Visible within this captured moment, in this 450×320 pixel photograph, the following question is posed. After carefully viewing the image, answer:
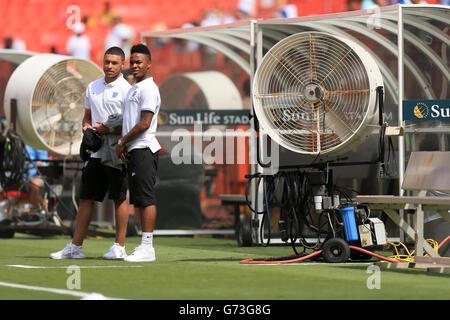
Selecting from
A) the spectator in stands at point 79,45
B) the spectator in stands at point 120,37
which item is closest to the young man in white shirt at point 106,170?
the spectator in stands at point 120,37

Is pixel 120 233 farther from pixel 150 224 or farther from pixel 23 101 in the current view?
pixel 23 101

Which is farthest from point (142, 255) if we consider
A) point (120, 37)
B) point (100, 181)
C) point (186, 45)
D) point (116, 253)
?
point (120, 37)

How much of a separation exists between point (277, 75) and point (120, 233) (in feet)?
7.46

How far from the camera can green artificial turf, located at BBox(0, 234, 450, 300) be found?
659 centimetres

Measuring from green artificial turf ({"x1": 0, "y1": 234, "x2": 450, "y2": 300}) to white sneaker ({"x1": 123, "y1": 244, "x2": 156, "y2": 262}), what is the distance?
110 mm

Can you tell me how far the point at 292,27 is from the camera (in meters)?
12.9

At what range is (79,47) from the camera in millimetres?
23359

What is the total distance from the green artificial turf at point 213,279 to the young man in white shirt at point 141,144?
386 millimetres

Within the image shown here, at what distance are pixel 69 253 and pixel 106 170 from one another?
33.1 inches

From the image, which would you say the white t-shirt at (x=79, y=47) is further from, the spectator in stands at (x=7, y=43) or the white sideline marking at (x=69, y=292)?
the white sideline marking at (x=69, y=292)

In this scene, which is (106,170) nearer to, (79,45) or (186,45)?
(186,45)

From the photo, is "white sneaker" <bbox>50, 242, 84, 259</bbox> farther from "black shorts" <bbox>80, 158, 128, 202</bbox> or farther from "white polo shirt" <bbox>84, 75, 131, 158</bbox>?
"white polo shirt" <bbox>84, 75, 131, 158</bbox>

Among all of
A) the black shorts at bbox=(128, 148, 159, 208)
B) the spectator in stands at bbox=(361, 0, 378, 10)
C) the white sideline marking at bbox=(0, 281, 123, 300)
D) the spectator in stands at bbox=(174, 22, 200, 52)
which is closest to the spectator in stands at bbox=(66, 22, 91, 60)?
the spectator in stands at bbox=(361, 0, 378, 10)
